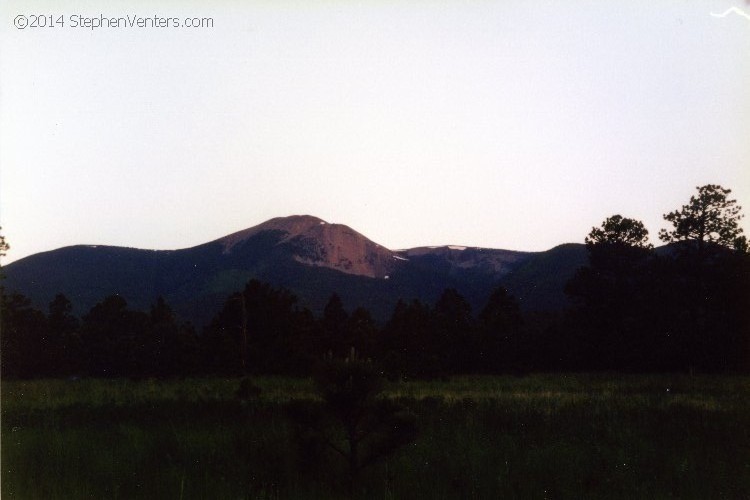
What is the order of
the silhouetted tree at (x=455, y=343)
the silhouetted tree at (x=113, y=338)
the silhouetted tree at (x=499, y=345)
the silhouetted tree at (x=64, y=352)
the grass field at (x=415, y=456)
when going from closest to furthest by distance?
the grass field at (x=415, y=456) < the silhouetted tree at (x=113, y=338) < the silhouetted tree at (x=499, y=345) < the silhouetted tree at (x=455, y=343) < the silhouetted tree at (x=64, y=352)

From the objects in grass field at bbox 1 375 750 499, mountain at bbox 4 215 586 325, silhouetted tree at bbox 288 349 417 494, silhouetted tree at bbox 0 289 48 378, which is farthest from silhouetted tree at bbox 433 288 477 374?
mountain at bbox 4 215 586 325

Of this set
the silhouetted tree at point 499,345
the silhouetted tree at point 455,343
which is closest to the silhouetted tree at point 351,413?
the silhouetted tree at point 455,343

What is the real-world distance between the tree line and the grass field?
21.1m

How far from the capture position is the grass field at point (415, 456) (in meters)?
7.89

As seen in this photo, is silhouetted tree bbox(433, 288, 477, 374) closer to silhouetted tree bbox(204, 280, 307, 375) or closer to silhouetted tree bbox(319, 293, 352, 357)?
silhouetted tree bbox(319, 293, 352, 357)

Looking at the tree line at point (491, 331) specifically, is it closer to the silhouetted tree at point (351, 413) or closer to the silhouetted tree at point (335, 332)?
the silhouetted tree at point (335, 332)

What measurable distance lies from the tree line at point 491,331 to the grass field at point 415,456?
2109cm

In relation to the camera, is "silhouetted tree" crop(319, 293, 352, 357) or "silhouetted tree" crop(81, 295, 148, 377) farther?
"silhouetted tree" crop(81, 295, 148, 377)

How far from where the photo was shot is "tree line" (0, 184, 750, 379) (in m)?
39.8

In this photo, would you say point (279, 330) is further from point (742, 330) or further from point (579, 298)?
point (742, 330)

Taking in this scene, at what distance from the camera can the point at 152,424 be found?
1347 cm

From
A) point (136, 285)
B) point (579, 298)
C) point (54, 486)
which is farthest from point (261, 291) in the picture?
point (136, 285)

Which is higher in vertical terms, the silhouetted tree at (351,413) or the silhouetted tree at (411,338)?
the silhouetted tree at (351,413)

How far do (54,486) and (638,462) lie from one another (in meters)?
8.19
